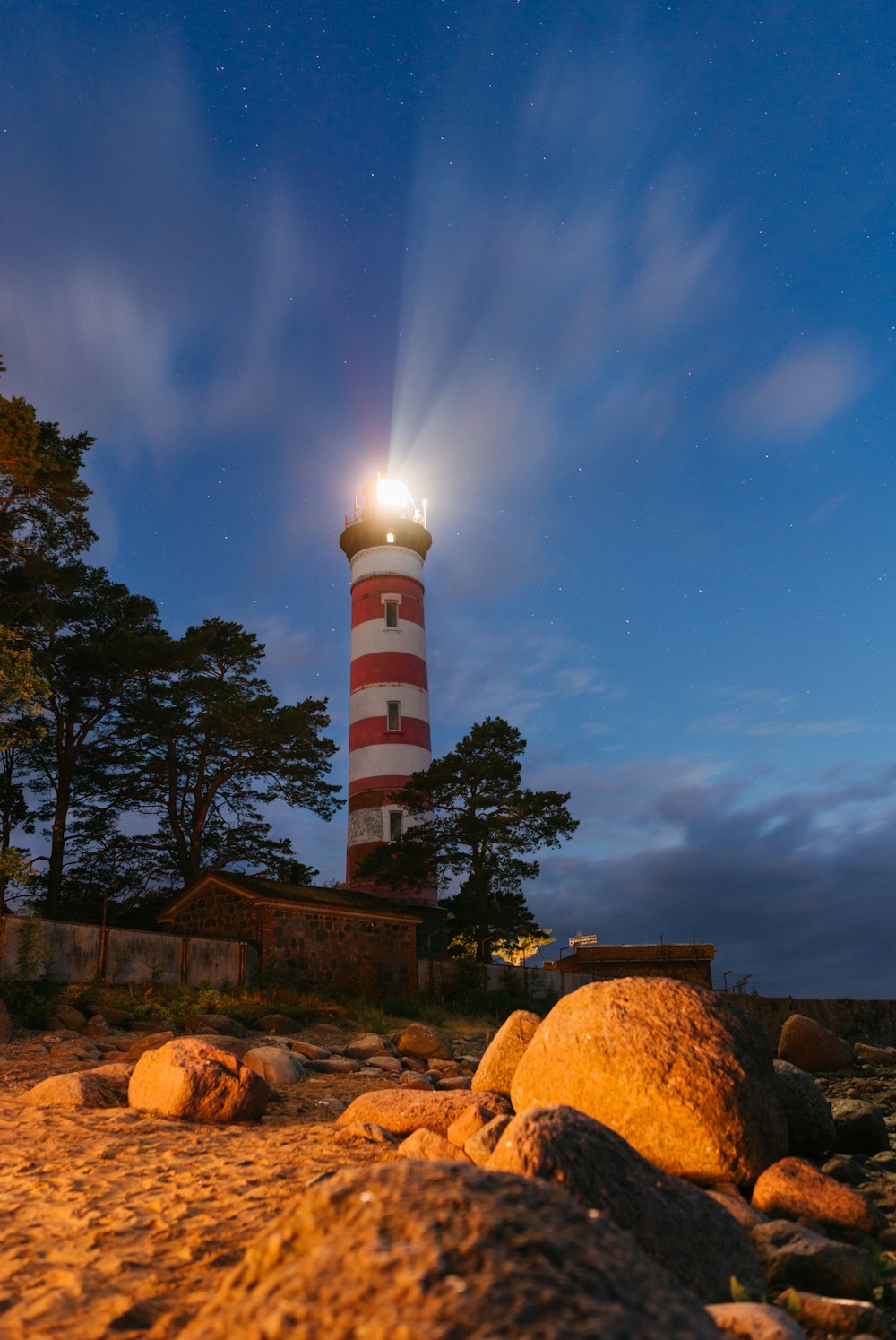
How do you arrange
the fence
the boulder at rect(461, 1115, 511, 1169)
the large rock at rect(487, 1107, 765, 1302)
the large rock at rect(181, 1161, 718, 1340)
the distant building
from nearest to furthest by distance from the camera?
the large rock at rect(181, 1161, 718, 1340)
the large rock at rect(487, 1107, 765, 1302)
the boulder at rect(461, 1115, 511, 1169)
the fence
the distant building

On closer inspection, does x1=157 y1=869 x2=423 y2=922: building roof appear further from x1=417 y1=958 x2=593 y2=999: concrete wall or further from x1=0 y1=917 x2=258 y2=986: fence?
x1=417 y1=958 x2=593 y2=999: concrete wall

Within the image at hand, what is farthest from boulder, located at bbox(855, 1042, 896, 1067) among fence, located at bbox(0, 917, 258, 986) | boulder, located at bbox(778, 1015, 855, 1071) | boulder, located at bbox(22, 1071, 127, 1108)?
boulder, located at bbox(22, 1071, 127, 1108)

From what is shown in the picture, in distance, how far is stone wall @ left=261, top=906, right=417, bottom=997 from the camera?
22.8m

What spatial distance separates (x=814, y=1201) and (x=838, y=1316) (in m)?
2.06

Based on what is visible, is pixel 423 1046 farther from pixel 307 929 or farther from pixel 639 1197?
pixel 639 1197

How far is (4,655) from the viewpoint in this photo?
48.9 ft

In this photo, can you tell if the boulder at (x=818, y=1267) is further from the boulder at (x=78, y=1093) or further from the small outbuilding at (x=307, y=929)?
the small outbuilding at (x=307, y=929)

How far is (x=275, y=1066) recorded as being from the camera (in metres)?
10.7

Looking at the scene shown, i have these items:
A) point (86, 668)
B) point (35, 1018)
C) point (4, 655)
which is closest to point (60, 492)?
point (4, 655)

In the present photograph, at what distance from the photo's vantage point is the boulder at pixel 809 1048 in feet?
60.8

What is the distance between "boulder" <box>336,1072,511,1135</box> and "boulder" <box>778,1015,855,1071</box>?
42.0ft

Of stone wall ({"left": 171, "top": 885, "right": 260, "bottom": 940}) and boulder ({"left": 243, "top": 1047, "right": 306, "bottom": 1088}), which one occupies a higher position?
stone wall ({"left": 171, "top": 885, "right": 260, "bottom": 940})

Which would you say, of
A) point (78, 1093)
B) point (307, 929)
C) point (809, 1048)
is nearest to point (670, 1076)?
point (78, 1093)

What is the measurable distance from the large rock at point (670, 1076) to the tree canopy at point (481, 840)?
21030 mm
